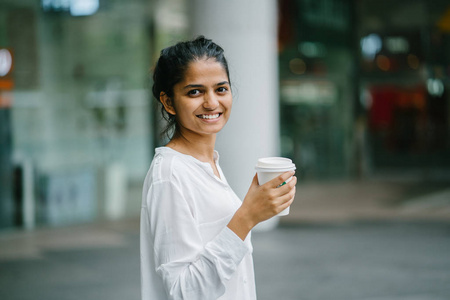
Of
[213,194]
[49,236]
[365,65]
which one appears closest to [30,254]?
[49,236]

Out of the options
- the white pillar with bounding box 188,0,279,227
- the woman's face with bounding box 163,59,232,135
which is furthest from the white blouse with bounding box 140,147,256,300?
the white pillar with bounding box 188,0,279,227

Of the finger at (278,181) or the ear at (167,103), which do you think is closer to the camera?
the finger at (278,181)

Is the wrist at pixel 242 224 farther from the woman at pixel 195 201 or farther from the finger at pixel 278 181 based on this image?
the finger at pixel 278 181

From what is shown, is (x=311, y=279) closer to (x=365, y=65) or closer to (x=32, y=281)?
(x=32, y=281)

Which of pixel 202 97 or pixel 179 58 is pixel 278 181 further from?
pixel 179 58

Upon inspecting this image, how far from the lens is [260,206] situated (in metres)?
1.66

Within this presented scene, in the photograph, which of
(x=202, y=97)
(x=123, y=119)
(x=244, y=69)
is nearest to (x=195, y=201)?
(x=202, y=97)

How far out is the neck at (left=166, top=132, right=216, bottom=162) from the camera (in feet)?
6.09

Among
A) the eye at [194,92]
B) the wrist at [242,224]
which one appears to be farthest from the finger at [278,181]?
the eye at [194,92]

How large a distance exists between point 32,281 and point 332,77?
428 inches

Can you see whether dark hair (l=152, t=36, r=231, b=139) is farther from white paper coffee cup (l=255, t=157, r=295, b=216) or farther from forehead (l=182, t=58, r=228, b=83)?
white paper coffee cup (l=255, t=157, r=295, b=216)

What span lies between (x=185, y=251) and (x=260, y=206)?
0.90 ft

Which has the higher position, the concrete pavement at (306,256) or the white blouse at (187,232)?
the white blouse at (187,232)

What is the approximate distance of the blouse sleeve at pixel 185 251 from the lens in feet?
5.31
